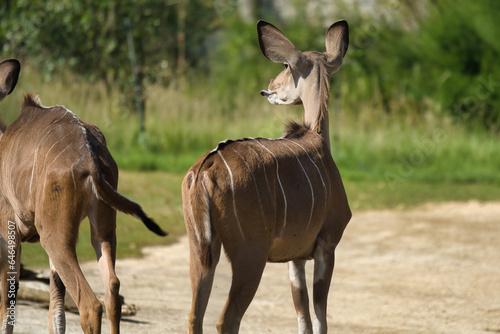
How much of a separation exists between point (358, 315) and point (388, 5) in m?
13.0

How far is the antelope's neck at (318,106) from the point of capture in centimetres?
489

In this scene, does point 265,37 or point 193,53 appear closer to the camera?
point 265,37

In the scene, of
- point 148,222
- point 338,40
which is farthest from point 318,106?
point 148,222

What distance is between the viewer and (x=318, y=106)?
4910 mm

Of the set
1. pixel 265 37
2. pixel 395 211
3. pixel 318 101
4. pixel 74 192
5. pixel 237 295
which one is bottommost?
pixel 395 211

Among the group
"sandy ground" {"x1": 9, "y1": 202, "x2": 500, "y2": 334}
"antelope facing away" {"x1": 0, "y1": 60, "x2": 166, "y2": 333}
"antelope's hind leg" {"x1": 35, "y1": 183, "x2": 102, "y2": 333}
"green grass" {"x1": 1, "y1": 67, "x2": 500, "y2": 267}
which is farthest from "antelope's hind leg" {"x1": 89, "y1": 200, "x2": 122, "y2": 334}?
"green grass" {"x1": 1, "y1": 67, "x2": 500, "y2": 267}

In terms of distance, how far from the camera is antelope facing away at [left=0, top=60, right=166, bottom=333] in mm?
4105

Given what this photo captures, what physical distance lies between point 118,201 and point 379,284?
12.9ft

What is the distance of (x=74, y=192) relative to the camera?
13.6 feet

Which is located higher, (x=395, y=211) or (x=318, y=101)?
(x=318, y=101)

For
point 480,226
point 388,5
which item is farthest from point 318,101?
point 388,5

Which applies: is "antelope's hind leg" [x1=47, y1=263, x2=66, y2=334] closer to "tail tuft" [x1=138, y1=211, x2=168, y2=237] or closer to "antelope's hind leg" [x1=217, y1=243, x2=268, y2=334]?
"tail tuft" [x1=138, y1=211, x2=168, y2=237]

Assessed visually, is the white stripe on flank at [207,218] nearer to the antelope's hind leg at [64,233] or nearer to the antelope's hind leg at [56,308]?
the antelope's hind leg at [64,233]

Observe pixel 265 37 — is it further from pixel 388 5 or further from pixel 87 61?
pixel 388 5
